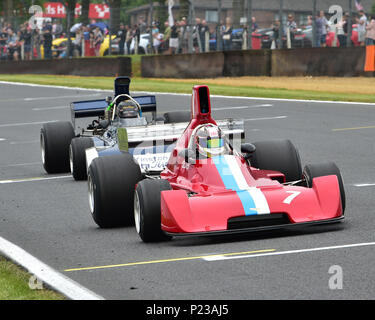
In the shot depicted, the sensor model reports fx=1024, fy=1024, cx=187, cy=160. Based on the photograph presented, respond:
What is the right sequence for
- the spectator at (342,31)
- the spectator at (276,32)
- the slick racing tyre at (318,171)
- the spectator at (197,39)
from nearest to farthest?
the slick racing tyre at (318,171) → the spectator at (342,31) → the spectator at (276,32) → the spectator at (197,39)

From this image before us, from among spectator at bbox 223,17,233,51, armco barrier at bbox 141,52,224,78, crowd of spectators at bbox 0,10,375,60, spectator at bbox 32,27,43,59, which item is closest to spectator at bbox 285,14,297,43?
crowd of spectators at bbox 0,10,375,60

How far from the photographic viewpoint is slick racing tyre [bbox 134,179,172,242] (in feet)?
29.9

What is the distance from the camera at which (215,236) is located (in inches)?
371

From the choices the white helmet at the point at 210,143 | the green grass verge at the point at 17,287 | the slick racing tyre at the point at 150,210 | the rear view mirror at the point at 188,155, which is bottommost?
the green grass verge at the point at 17,287

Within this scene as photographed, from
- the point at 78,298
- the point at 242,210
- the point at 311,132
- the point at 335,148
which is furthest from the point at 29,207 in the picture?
the point at 311,132

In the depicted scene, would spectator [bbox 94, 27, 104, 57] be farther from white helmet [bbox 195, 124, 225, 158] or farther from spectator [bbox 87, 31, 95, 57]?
white helmet [bbox 195, 124, 225, 158]

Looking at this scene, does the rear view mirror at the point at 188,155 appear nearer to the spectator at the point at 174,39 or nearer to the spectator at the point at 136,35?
the spectator at the point at 174,39

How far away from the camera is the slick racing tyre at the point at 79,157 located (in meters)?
14.1

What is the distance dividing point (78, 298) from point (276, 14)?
3225 centimetres

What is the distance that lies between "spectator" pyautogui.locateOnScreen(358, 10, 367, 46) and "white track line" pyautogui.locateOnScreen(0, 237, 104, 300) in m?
25.0

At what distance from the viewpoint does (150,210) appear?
912 cm

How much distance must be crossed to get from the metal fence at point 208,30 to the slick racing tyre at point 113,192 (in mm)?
23710

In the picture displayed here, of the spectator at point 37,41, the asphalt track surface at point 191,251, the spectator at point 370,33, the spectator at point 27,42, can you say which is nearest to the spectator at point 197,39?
the spectator at point 370,33

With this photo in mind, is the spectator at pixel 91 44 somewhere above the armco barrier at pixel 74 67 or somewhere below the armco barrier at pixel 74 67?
above
